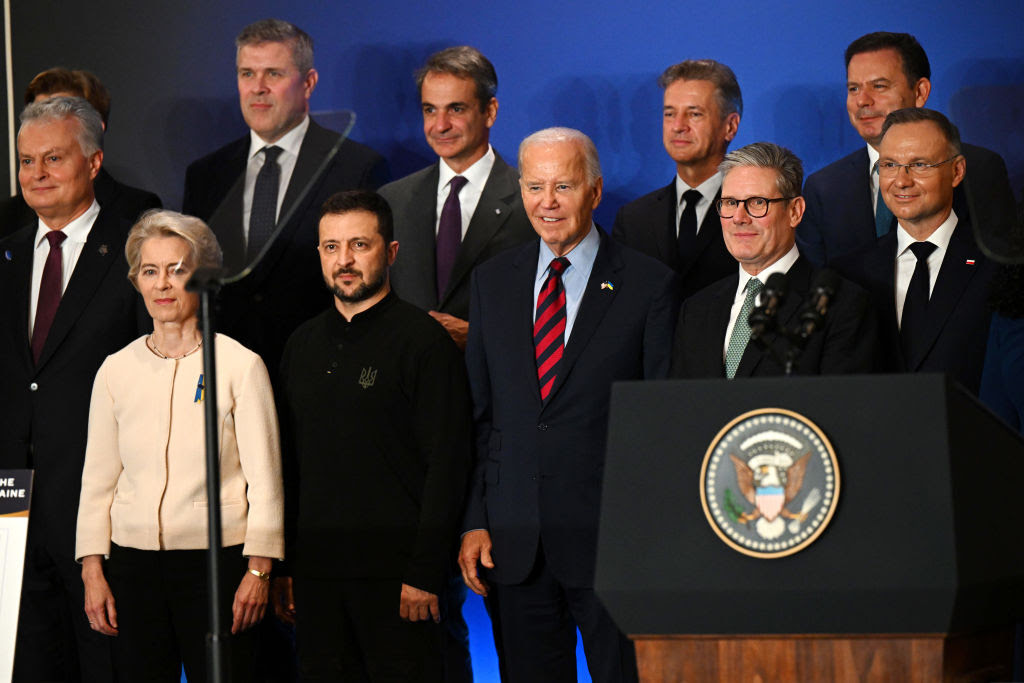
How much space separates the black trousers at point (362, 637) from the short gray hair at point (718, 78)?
1.78 metres

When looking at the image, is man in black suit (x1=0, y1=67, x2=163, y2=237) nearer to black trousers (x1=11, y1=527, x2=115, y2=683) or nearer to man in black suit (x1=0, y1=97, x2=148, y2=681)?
man in black suit (x1=0, y1=97, x2=148, y2=681)

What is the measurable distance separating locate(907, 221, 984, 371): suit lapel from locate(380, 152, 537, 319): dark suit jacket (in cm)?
123

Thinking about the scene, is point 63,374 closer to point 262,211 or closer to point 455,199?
point 455,199

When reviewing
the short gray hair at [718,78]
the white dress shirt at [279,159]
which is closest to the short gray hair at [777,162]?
the short gray hair at [718,78]

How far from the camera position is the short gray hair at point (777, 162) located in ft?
10.4

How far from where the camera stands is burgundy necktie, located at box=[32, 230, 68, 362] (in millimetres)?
3811

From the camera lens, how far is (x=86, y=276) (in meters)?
3.82

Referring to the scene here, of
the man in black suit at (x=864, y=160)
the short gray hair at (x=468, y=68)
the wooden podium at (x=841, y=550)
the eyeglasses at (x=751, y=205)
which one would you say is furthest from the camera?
the short gray hair at (x=468, y=68)

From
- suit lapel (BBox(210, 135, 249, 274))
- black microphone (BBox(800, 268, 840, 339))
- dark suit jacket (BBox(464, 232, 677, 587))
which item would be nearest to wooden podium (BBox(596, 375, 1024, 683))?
black microphone (BBox(800, 268, 840, 339))

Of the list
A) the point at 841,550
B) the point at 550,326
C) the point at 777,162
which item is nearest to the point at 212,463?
the point at 841,550

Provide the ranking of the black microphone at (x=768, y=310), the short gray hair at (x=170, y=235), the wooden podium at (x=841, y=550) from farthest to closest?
the short gray hair at (x=170, y=235) < the black microphone at (x=768, y=310) < the wooden podium at (x=841, y=550)

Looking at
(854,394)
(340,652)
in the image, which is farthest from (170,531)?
(854,394)

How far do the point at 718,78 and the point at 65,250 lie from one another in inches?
82.1

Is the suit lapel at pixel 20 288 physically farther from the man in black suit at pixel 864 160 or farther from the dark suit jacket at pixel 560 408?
the man in black suit at pixel 864 160
